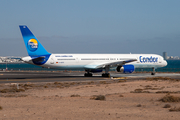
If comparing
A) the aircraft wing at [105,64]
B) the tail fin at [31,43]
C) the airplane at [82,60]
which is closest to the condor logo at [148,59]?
the airplane at [82,60]

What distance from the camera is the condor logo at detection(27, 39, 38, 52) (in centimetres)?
4375

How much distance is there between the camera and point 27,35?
4334 centimetres

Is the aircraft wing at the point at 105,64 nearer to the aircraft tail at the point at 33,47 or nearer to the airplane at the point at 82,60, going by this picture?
the airplane at the point at 82,60

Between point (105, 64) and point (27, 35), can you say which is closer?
point (27, 35)

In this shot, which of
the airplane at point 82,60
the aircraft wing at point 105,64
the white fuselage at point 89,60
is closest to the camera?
the airplane at point 82,60

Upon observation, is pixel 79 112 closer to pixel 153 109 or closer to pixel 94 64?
pixel 153 109

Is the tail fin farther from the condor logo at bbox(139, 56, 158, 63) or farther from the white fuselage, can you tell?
the condor logo at bbox(139, 56, 158, 63)

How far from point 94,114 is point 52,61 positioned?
105ft

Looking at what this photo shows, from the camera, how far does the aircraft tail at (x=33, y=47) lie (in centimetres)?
4312

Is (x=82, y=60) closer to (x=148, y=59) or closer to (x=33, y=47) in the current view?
(x=33, y=47)

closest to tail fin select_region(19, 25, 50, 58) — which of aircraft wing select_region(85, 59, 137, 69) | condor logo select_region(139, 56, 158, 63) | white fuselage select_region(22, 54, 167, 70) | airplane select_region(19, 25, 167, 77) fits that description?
airplane select_region(19, 25, 167, 77)

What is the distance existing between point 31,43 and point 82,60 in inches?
379

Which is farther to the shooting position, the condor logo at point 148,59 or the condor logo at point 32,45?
the condor logo at point 148,59

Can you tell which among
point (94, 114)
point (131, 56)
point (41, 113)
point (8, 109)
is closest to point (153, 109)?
point (94, 114)
